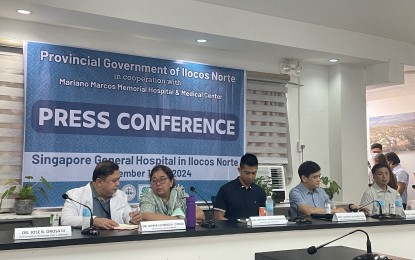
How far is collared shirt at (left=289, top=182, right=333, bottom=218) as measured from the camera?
137 inches

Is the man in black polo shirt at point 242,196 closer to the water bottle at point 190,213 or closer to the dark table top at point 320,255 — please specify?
the water bottle at point 190,213

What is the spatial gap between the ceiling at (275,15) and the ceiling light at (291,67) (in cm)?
11

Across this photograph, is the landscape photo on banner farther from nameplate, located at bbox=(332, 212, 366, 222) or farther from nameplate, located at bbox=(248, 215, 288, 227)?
nameplate, located at bbox=(248, 215, 288, 227)

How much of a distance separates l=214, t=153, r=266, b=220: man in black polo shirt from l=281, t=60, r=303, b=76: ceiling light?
186 centimetres

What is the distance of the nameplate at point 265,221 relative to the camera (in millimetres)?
2758

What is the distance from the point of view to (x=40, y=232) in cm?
223

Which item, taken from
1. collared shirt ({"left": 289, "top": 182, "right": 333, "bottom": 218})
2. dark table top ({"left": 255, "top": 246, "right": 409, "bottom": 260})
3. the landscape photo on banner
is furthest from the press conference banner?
the landscape photo on banner

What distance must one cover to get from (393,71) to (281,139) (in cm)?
165

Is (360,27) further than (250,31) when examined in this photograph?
Yes

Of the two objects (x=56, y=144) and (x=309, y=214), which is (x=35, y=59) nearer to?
(x=56, y=144)

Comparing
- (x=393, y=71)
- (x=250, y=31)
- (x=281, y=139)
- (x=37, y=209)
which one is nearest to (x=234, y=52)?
(x=250, y=31)

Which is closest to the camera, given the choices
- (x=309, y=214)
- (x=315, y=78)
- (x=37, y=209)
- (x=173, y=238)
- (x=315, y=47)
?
(x=173, y=238)

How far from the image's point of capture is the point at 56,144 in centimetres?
380

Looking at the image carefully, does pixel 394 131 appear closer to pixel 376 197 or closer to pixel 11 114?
pixel 376 197
